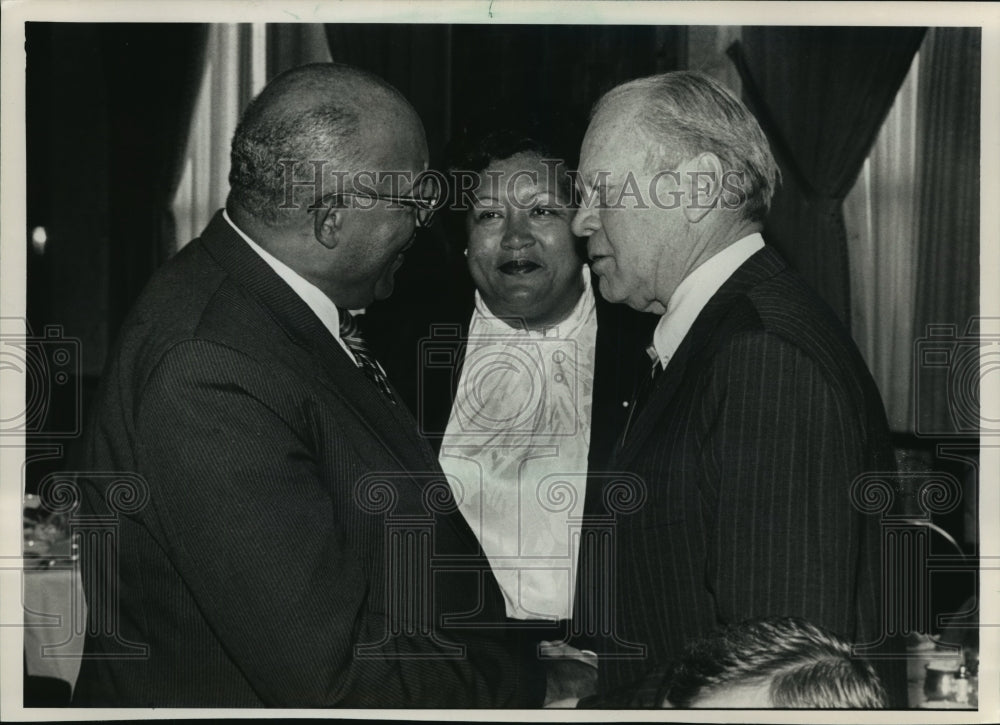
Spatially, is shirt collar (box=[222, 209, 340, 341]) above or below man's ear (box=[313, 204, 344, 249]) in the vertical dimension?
below

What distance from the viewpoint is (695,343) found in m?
3.09

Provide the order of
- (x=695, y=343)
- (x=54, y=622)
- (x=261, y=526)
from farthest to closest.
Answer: (x=54, y=622) < (x=695, y=343) < (x=261, y=526)

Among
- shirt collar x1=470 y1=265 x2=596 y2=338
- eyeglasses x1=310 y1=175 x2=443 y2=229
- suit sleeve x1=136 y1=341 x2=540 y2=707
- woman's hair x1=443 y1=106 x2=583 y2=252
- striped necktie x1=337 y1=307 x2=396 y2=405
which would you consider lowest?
suit sleeve x1=136 y1=341 x2=540 y2=707

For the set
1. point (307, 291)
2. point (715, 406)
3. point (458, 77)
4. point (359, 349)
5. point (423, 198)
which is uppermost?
point (458, 77)

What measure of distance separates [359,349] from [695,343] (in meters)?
0.88

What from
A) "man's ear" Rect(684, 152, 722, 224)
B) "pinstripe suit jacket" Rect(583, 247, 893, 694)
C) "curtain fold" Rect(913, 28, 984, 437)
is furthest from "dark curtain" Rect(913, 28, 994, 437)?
"man's ear" Rect(684, 152, 722, 224)

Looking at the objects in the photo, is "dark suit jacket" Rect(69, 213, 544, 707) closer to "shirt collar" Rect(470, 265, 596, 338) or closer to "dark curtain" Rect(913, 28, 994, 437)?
"shirt collar" Rect(470, 265, 596, 338)

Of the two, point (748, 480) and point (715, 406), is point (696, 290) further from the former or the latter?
point (748, 480)

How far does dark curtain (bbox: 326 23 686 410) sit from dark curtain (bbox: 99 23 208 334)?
0.42 meters

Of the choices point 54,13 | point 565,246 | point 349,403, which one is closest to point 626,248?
point 565,246

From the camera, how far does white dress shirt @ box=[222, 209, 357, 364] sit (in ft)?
10.2

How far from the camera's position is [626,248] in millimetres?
3146

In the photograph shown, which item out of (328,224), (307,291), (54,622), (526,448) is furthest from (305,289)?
(54,622)

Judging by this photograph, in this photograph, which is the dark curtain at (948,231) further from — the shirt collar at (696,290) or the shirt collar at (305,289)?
the shirt collar at (305,289)
